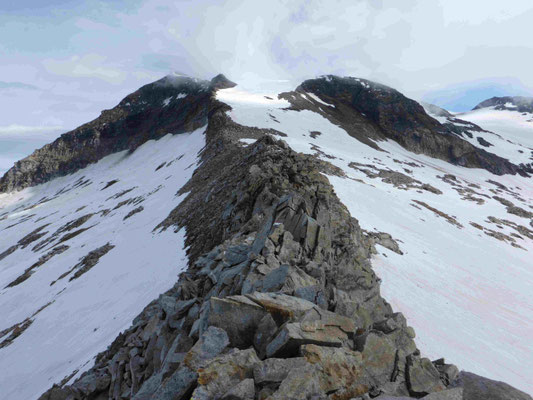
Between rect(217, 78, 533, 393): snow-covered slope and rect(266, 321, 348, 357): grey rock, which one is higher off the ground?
rect(266, 321, 348, 357): grey rock

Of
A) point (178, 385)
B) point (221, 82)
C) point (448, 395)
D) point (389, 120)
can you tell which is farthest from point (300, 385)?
point (221, 82)

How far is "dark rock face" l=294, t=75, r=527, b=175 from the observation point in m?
91.9

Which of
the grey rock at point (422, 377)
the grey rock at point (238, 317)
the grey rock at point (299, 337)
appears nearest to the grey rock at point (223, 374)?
the grey rock at point (299, 337)

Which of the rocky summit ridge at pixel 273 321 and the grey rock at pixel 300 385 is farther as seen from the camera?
the rocky summit ridge at pixel 273 321

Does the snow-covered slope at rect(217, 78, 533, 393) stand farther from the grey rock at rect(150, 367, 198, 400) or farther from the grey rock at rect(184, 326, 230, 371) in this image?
the grey rock at rect(150, 367, 198, 400)

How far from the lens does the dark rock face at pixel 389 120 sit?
91938mm

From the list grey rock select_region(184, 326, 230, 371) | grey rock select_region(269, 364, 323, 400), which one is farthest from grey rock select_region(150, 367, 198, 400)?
grey rock select_region(269, 364, 323, 400)

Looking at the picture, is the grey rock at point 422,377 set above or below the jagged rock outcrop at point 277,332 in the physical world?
below

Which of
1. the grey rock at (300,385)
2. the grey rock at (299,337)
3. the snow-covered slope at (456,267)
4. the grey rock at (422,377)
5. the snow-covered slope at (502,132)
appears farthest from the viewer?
the snow-covered slope at (502,132)

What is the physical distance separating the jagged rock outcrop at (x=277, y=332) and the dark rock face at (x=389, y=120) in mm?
69942

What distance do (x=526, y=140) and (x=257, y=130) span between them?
148 m

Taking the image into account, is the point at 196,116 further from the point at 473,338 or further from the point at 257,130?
the point at 473,338

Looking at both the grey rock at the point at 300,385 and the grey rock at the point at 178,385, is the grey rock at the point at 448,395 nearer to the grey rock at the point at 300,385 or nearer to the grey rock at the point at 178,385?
the grey rock at the point at 300,385

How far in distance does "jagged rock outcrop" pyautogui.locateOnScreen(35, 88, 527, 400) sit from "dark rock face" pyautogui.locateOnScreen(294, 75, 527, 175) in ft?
229
